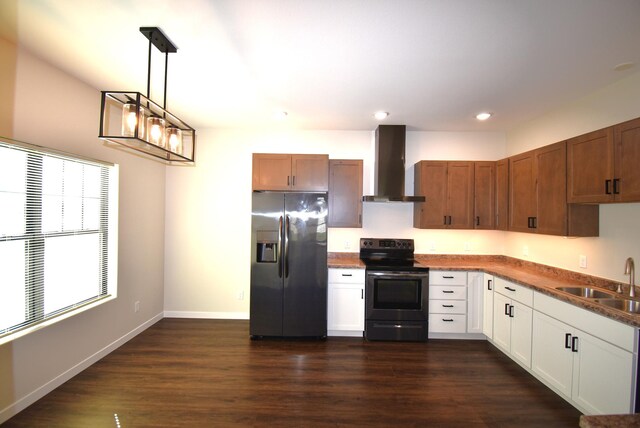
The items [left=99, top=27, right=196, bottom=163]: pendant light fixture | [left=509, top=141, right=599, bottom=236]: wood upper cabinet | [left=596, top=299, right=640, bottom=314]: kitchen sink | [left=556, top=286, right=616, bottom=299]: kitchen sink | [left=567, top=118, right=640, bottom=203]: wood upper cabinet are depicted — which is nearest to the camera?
[left=99, top=27, right=196, bottom=163]: pendant light fixture

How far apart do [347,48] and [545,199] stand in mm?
2495

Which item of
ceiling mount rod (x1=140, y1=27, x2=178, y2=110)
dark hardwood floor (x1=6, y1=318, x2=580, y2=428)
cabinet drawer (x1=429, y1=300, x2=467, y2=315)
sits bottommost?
dark hardwood floor (x1=6, y1=318, x2=580, y2=428)

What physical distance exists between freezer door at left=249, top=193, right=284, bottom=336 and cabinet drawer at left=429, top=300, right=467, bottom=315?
6.17 feet

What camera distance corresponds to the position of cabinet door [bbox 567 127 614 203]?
2215 millimetres

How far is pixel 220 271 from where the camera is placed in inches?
157

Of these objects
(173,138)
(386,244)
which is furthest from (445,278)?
(173,138)

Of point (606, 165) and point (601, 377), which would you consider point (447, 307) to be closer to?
point (601, 377)

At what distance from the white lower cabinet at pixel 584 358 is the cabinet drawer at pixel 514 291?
117 millimetres

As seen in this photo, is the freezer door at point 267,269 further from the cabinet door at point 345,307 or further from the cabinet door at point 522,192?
the cabinet door at point 522,192

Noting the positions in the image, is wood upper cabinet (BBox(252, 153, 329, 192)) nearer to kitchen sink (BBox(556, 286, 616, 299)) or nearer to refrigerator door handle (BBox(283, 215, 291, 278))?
refrigerator door handle (BBox(283, 215, 291, 278))

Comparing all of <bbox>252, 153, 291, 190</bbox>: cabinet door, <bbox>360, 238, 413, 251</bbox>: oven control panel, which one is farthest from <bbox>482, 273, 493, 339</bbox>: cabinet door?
<bbox>252, 153, 291, 190</bbox>: cabinet door

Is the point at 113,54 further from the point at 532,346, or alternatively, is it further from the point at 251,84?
the point at 532,346

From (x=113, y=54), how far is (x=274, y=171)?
6.30ft

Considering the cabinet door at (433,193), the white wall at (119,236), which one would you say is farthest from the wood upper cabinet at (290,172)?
the white wall at (119,236)
